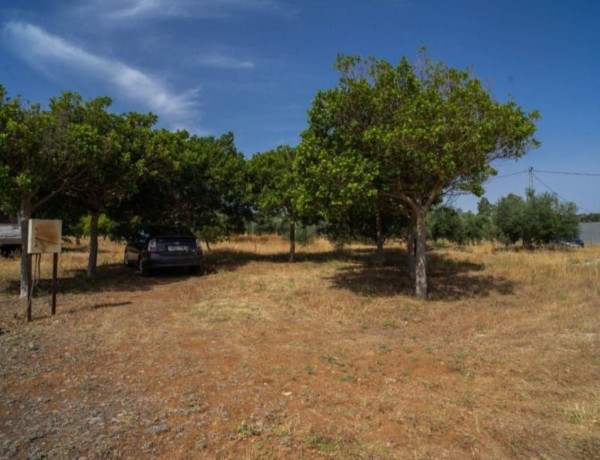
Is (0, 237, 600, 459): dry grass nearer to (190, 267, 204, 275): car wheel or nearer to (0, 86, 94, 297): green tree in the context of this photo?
(0, 86, 94, 297): green tree

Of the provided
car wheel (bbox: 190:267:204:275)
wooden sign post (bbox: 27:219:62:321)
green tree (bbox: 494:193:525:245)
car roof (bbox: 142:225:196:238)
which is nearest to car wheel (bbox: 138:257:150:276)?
car roof (bbox: 142:225:196:238)

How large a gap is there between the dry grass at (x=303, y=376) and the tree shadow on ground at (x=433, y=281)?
452 mm

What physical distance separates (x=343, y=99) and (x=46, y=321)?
7689 mm

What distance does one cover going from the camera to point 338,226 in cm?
1806

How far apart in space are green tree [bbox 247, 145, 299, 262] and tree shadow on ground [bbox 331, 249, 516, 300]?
3.66 metres

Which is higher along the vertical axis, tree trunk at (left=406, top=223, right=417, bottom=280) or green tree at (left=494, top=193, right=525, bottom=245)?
green tree at (left=494, top=193, right=525, bottom=245)

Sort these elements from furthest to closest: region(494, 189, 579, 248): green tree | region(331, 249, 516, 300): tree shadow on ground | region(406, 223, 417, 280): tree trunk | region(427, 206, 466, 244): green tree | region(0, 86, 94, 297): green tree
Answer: region(427, 206, 466, 244): green tree < region(494, 189, 579, 248): green tree < region(406, 223, 417, 280): tree trunk < region(331, 249, 516, 300): tree shadow on ground < region(0, 86, 94, 297): green tree

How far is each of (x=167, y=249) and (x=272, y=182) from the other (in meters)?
5.93

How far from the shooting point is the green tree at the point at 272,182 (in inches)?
644

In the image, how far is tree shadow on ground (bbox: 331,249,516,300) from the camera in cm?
1065

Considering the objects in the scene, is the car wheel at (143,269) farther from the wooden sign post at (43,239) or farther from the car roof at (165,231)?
the wooden sign post at (43,239)

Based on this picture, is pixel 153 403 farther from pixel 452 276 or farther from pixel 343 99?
pixel 452 276

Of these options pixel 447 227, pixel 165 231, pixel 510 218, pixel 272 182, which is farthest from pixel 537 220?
pixel 165 231

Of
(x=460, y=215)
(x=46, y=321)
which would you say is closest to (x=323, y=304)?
(x=46, y=321)
